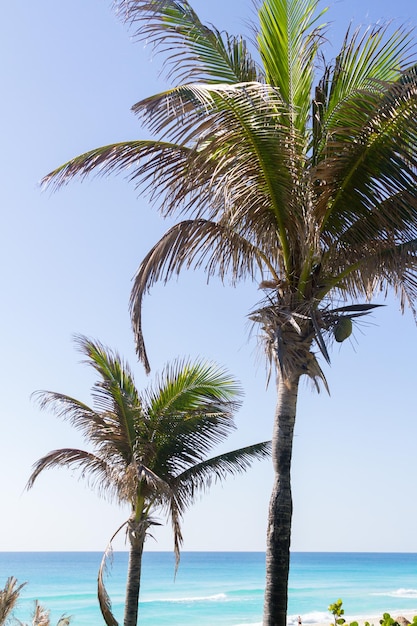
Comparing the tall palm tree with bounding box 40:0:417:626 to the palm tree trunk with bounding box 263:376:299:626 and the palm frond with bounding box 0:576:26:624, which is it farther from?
the palm frond with bounding box 0:576:26:624

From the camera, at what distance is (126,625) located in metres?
11.9

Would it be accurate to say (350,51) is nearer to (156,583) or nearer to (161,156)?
(161,156)

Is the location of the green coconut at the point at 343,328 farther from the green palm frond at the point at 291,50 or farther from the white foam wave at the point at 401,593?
the white foam wave at the point at 401,593

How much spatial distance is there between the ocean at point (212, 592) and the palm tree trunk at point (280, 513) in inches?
936

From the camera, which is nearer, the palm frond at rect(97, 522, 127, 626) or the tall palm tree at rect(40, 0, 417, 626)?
the tall palm tree at rect(40, 0, 417, 626)

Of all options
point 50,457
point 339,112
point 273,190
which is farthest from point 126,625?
point 339,112

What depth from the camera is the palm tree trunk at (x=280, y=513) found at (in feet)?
21.5

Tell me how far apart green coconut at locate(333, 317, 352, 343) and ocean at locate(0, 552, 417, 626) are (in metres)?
24.3

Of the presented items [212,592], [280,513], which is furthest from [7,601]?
[212,592]

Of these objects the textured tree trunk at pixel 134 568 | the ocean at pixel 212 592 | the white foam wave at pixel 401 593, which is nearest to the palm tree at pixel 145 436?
the textured tree trunk at pixel 134 568

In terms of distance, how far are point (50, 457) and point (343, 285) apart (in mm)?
6761

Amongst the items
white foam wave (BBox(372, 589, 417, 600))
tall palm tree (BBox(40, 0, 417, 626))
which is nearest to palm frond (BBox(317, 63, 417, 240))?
tall palm tree (BBox(40, 0, 417, 626))

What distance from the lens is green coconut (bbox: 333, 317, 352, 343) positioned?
7.12m

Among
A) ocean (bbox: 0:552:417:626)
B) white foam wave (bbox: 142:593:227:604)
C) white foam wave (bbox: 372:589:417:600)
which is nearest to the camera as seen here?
ocean (bbox: 0:552:417:626)
